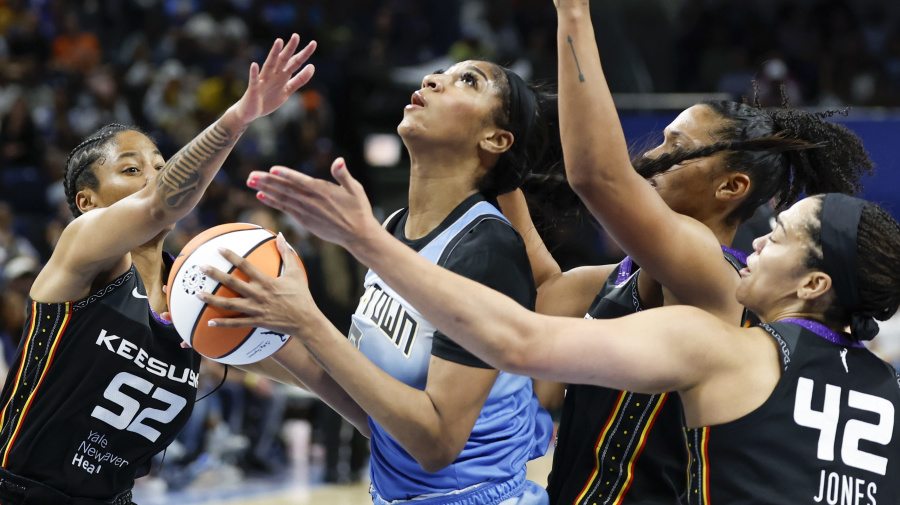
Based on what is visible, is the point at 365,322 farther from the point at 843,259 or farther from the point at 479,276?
the point at 843,259

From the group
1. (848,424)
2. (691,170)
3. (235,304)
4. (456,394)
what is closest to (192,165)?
(235,304)

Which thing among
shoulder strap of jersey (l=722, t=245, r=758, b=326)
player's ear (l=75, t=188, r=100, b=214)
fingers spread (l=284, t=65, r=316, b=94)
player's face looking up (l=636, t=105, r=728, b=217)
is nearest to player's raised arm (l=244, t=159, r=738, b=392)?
shoulder strap of jersey (l=722, t=245, r=758, b=326)

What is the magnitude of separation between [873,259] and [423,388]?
1.26 m

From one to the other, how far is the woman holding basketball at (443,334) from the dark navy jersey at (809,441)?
0.68 m

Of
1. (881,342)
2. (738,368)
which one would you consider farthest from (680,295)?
(881,342)

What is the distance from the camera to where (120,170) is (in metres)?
3.43

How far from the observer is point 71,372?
10.6 feet

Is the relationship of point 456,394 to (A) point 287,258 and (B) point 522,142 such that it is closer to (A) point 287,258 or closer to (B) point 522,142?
(A) point 287,258

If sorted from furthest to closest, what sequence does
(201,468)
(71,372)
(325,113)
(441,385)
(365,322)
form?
(325,113) < (201,468) < (71,372) < (365,322) < (441,385)

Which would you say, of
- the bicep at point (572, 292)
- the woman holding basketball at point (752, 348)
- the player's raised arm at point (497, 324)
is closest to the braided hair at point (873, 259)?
the woman holding basketball at point (752, 348)

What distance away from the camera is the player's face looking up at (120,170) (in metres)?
3.43

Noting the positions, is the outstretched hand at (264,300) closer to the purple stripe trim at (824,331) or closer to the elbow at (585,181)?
the elbow at (585,181)

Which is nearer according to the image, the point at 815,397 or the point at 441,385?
the point at 815,397

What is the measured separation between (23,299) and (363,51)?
7117mm
